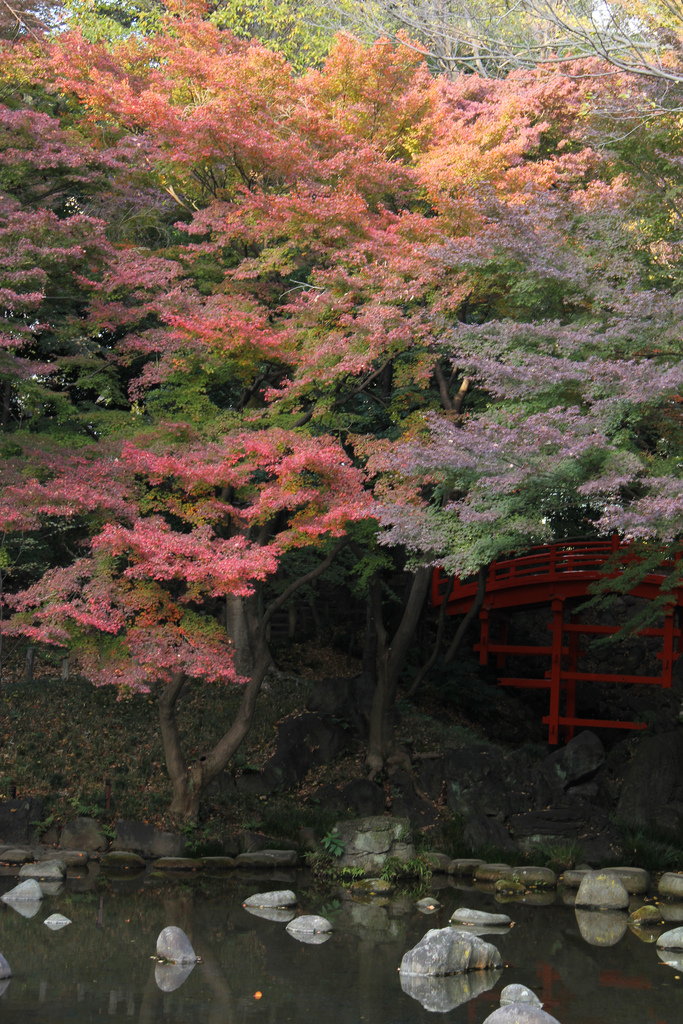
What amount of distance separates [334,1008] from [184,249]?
9843mm

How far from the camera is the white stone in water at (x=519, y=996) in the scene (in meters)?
6.31

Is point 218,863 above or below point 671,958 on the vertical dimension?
below

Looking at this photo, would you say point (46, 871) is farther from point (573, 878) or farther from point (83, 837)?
point (573, 878)

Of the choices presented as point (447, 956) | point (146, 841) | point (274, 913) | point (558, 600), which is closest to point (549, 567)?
point (558, 600)

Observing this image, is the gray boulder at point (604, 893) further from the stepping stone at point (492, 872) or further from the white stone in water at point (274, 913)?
the white stone in water at point (274, 913)

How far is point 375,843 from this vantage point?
11.3 meters

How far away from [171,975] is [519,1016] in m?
2.59

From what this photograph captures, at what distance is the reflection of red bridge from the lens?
53.6ft

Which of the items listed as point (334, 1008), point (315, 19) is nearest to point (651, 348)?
point (334, 1008)

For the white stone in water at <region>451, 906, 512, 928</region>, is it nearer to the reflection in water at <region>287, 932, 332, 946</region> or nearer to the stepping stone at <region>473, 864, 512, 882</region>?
the reflection in water at <region>287, 932, 332, 946</region>

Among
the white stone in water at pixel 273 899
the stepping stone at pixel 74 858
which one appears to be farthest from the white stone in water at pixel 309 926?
the stepping stone at pixel 74 858

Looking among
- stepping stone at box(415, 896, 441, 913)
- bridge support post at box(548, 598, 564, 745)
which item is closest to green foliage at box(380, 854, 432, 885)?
stepping stone at box(415, 896, 441, 913)

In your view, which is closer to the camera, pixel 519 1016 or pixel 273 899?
pixel 519 1016

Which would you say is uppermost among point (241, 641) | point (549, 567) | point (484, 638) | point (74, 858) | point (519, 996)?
point (549, 567)
